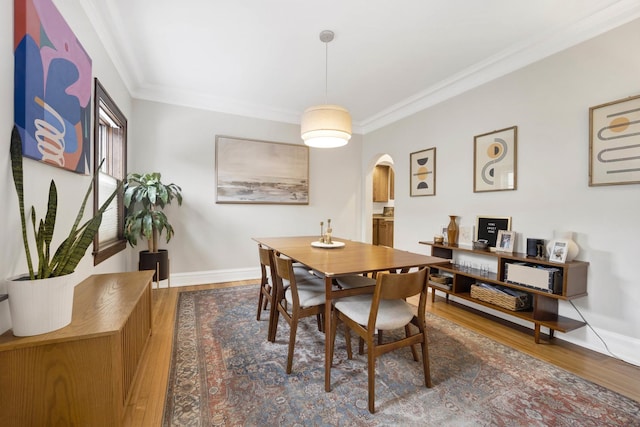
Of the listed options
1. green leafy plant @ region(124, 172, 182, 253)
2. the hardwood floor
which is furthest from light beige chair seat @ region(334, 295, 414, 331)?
green leafy plant @ region(124, 172, 182, 253)

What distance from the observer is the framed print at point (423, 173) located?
12.1 ft

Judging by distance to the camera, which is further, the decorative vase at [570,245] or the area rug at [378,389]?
the decorative vase at [570,245]

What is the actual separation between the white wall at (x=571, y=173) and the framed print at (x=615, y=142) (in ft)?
0.19

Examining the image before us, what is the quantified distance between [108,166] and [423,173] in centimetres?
381

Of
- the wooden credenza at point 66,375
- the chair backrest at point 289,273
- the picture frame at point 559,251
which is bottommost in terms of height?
the wooden credenza at point 66,375

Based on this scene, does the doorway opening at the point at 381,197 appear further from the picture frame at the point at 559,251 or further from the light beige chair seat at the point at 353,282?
the light beige chair seat at the point at 353,282

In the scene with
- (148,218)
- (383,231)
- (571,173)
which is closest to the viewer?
(571,173)

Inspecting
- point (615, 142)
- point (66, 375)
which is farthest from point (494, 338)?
point (66, 375)

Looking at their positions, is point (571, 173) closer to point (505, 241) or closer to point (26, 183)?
point (505, 241)

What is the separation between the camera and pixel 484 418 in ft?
4.75

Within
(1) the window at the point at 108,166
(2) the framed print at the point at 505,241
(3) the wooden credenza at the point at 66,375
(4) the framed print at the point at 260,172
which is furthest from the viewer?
(4) the framed print at the point at 260,172

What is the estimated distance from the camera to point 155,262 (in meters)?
3.26

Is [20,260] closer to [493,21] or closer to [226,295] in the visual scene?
[226,295]

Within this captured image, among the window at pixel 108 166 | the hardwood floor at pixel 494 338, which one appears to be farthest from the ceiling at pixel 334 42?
the hardwood floor at pixel 494 338
